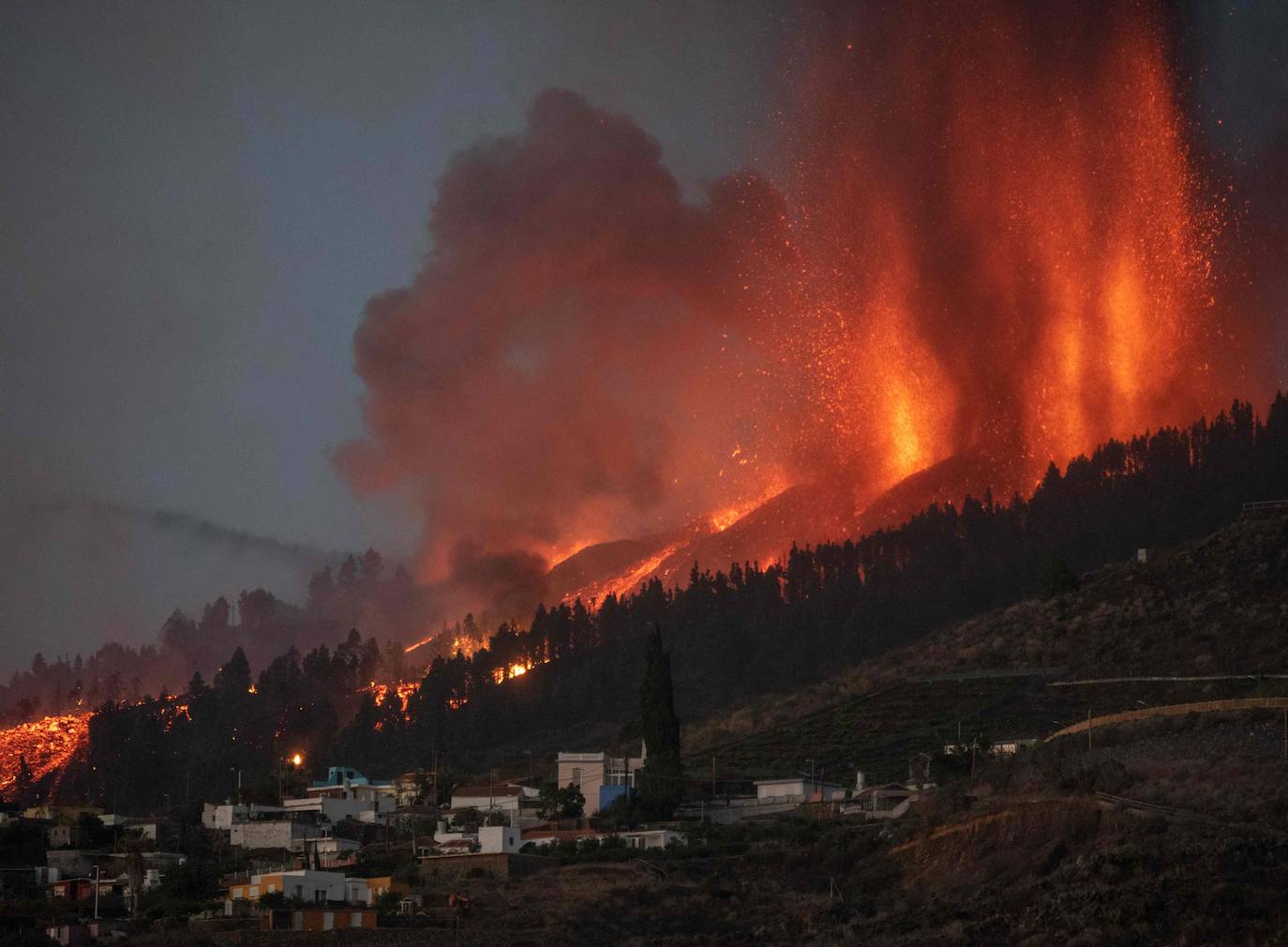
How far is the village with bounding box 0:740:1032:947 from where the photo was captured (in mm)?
82188

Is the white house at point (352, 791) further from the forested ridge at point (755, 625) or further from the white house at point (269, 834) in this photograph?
the forested ridge at point (755, 625)

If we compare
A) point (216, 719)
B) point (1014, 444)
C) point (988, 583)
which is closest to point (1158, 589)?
point (988, 583)

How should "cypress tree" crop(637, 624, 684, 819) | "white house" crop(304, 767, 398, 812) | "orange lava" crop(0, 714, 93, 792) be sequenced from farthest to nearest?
"orange lava" crop(0, 714, 93, 792) → "white house" crop(304, 767, 398, 812) → "cypress tree" crop(637, 624, 684, 819)

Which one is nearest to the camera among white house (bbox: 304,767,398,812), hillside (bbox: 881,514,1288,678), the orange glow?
hillside (bbox: 881,514,1288,678)

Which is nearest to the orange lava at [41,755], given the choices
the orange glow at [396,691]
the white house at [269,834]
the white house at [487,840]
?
the orange glow at [396,691]

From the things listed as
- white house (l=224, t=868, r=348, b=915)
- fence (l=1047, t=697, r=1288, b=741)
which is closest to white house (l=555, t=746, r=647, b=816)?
white house (l=224, t=868, r=348, b=915)

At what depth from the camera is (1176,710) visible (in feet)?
301

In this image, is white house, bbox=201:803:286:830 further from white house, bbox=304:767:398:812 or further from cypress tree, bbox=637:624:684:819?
cypress tree, bbox=637:624:684:819

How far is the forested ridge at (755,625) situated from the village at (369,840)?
3099 cm

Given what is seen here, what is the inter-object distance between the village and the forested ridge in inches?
1220

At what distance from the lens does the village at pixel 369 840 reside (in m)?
82.2

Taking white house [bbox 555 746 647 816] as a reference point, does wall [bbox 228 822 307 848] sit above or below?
below

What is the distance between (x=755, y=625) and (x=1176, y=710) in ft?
230

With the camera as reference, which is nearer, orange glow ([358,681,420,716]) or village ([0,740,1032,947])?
village ([0,740,1032,947])
